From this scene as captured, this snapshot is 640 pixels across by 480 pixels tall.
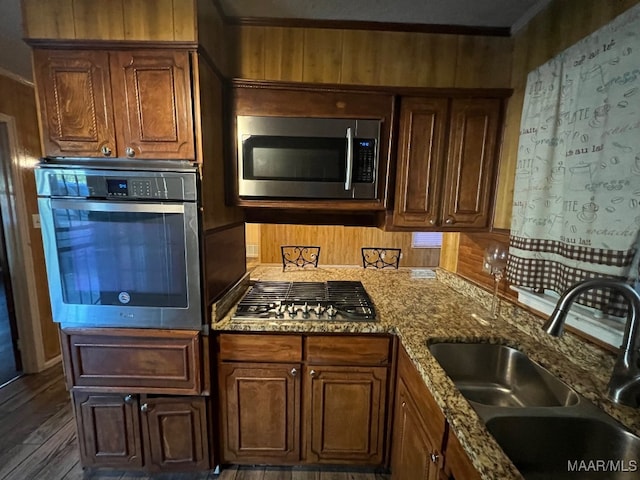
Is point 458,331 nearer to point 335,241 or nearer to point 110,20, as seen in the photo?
point 110,20

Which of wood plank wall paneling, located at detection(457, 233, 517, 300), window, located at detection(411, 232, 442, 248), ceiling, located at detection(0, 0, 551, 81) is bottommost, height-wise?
window, located at detection(411, 232, 442, 248)

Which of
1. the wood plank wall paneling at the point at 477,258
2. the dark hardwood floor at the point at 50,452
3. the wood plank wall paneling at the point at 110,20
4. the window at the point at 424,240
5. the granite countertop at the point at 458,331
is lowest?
the dark hardwood floor at the point at 50,452

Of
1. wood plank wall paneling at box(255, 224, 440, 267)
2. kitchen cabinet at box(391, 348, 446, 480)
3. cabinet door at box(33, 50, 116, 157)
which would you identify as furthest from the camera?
wood plank wall paneling at box(255, 224, 440, 267)

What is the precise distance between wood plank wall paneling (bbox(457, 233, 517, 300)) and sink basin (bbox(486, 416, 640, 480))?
0.76 meters

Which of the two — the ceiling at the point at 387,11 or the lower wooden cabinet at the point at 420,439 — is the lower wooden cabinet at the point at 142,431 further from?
the ceiling at the point at 387,11

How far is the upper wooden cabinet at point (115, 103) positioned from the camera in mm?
1247

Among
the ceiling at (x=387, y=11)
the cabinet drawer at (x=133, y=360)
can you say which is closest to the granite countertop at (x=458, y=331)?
the cabinet drawer at (x=133, y=360)

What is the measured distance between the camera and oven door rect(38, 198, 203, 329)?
4.25ft

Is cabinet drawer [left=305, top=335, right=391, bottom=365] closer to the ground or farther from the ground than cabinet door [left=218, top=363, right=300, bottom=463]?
farther from the ground

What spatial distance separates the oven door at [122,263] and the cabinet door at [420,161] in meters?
1.22

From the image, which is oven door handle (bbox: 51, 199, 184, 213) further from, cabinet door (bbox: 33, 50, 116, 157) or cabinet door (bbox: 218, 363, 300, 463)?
cabinet door (bbox: 218, 363, 300, 463)

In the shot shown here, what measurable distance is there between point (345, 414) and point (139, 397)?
1.14 m

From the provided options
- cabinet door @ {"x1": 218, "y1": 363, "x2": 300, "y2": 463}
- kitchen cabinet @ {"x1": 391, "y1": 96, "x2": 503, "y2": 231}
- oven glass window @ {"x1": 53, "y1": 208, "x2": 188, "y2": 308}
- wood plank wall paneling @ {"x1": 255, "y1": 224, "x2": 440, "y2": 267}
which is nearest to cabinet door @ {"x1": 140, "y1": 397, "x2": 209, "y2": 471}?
cabinet door @ {"x1": 218, "y1": 363, "x2": 300, "y2": 463}

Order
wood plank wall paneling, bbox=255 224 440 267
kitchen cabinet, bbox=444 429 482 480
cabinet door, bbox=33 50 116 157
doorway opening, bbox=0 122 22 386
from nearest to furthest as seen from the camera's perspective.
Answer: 1. kitchen cabinet, bbox=444 429 482 480
2. cabinet door, bbox=33 50 116 157
3. doorway opening, bbox=0 122 22 386
4. wood plank wall paneling, bbox=255 224 440 267
